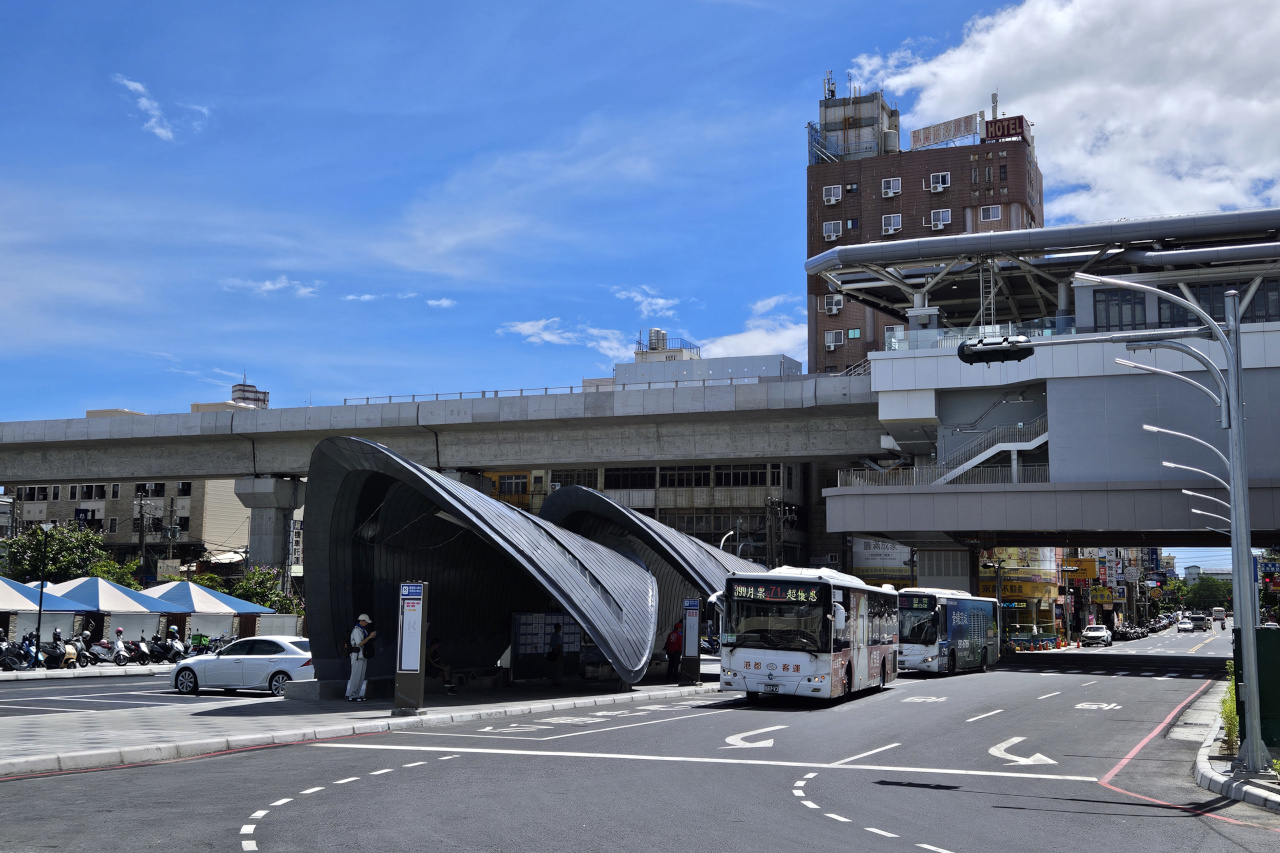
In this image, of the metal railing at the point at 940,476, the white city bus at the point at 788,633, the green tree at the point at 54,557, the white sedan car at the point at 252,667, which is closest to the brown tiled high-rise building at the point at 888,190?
the metal railing at the point at 940,476

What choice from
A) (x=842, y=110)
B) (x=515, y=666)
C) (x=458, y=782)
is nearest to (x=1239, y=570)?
(x=458, y=782)

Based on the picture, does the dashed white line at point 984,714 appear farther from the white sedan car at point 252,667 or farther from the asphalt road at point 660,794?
the white sedan car at point 252,667

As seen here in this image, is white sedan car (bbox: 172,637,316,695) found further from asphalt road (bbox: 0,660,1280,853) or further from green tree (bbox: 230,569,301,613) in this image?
green tree (bbox: 230,569,301,613)

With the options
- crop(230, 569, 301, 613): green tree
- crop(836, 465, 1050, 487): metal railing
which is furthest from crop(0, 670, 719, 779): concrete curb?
crop(230, 569, 301, 613): green tree

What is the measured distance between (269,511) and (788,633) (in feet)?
129

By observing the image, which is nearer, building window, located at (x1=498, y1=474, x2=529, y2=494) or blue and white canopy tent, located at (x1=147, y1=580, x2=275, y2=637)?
blue and white canopy tent, located at (x1=147, y1=580, x2=275, y2=637)

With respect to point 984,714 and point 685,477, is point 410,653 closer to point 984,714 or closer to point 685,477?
point 984,714

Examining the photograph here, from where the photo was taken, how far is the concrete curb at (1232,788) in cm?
1248

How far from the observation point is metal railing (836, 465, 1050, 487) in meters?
49.4

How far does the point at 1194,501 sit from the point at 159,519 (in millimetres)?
72704

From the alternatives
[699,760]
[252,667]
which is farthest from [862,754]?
[252,667]

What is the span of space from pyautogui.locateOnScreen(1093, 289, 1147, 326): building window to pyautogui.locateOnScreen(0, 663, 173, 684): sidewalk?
41.7 metres

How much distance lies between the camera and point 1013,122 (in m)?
90.6

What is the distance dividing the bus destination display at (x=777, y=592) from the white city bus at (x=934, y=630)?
15017 millimetres
